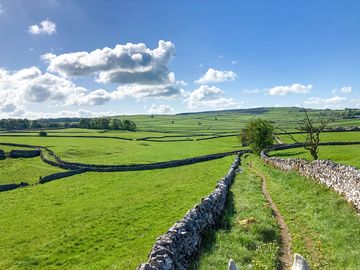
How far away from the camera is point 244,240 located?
49.3ft

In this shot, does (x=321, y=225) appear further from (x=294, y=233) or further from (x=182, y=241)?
(x=182, y=241)

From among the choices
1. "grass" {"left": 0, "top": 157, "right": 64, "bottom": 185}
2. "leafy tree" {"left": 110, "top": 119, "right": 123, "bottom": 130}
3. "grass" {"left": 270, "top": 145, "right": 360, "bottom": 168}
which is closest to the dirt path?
"grass" {"left": 270, "top": 145, "right": 360, "bottom": 168}

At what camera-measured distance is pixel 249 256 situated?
13.3 meters

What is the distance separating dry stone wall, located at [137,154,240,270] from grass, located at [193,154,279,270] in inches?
19.2

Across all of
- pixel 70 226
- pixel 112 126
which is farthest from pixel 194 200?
pixel 112 126

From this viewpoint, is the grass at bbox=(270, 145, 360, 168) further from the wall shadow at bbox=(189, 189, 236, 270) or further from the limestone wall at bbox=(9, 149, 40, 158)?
the limestone wall at bbox=(9, 149, 40, 158)

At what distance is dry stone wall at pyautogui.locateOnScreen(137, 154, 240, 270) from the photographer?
10.8 metres

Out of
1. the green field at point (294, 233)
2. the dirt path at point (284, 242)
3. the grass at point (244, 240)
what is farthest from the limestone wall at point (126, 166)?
the grass at point (244, 240)

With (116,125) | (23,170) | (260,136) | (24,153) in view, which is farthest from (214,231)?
(116,125)

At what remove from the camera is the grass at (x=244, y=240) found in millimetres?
12656

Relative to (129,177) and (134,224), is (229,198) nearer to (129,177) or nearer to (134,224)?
(134,224)

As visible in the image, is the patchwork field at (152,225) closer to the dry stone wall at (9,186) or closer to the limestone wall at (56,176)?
the dry stone wall at (9,186)

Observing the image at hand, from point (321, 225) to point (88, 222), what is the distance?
19.4 meters

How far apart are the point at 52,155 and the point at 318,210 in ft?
236
